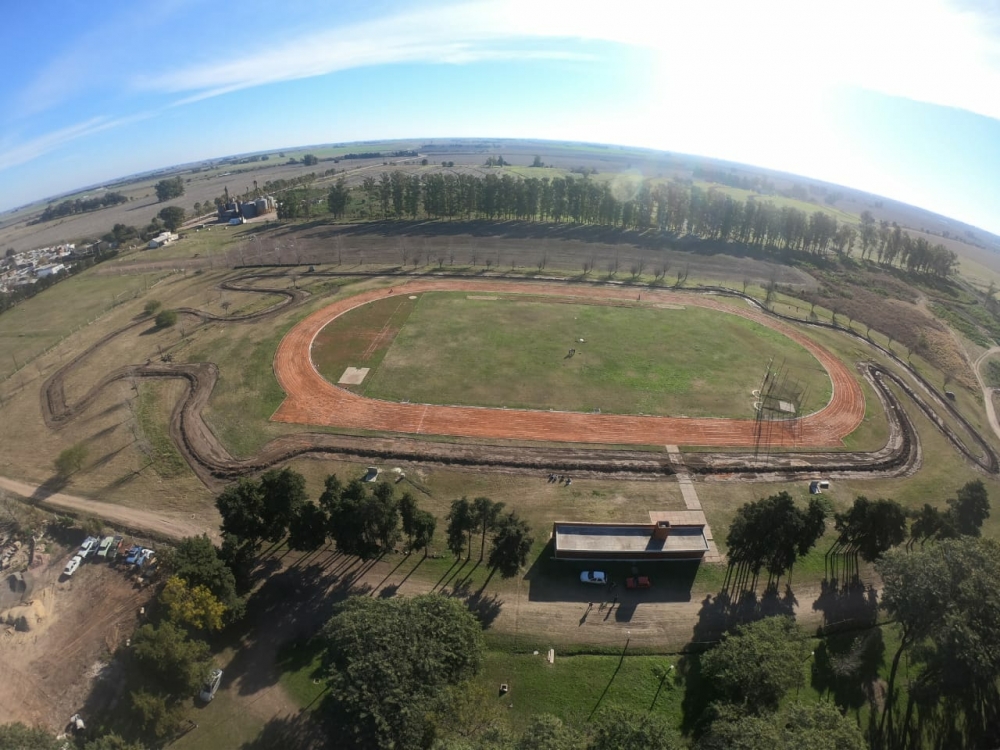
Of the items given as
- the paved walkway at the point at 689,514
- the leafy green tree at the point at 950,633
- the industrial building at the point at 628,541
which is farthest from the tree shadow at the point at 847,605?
the industrial building at the point at 628,541

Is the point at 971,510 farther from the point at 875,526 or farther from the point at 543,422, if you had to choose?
the point at 543,422

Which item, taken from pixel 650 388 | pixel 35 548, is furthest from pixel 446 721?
pixel 650 388

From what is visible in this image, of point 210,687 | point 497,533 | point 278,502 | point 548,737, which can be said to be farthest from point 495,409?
point 548,737

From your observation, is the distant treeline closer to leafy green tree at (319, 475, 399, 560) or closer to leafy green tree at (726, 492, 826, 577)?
leafy green tree at (726, 492, 826, 577)

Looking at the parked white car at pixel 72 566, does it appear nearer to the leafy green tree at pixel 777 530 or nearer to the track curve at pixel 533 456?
the track curve at pixel 533 456

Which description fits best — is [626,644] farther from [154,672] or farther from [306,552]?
[154,672]

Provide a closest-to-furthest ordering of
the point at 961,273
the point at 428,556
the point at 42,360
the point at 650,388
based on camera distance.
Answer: the point at 428,556, the point at 650,388, the point at 42,360, the point at 961,273
